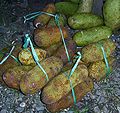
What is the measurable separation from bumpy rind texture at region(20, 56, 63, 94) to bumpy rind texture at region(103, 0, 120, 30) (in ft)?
2.85

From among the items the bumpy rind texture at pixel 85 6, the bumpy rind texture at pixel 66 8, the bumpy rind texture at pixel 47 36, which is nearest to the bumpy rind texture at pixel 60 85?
the bumpy rind texture at pixel 47 36

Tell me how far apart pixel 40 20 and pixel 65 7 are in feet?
1.43

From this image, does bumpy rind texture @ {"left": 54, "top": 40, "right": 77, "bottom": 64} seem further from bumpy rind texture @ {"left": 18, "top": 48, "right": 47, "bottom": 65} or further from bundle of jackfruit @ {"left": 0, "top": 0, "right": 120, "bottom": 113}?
bumpy rind texture @ {"left": 18, "top": 48, "right": 47, "bottom": 65}

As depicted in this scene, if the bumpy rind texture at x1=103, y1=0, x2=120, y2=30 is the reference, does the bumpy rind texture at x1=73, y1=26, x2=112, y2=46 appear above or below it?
below

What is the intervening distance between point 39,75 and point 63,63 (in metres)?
0.35

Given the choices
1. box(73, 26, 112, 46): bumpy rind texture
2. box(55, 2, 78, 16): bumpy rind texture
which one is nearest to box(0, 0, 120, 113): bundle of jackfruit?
box(73, 26, 112, 46): bumpy rind texture

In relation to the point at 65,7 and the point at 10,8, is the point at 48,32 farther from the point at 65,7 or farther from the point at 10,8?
the point at 10,8

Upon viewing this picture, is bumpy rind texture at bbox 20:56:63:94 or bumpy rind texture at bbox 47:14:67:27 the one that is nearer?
bumpy rind texture at bbox 20:56:63:94

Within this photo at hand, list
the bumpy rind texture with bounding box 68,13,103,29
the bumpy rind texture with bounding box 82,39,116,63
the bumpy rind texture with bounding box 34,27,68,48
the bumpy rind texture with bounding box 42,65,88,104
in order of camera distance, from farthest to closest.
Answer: the bumpy rind texture with bounding box 68,13,103,29 < the bumpy rind texture with bounding box 34,27,68,48 < the bumpy rind texture with bounding box 82,39,116,63 < the bumpy rind texture with bounding box 42,65,88,104

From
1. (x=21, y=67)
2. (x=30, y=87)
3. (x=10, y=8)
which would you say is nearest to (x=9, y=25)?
(x=10, y=8)

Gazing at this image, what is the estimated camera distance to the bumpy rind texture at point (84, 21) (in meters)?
2.75

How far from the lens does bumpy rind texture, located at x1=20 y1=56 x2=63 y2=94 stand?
2035 mm

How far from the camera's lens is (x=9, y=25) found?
3.12 metres

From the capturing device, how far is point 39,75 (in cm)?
208
